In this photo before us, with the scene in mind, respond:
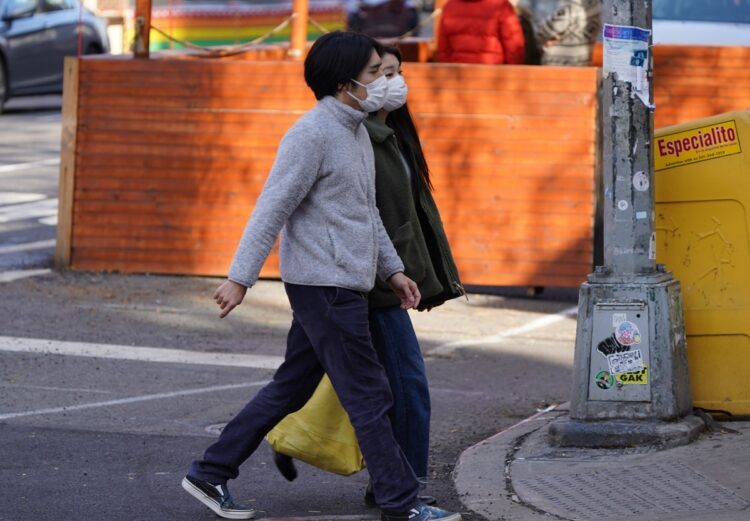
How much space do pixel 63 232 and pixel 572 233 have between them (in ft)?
12.7

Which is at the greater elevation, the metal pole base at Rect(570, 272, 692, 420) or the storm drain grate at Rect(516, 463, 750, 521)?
the metal pole base at Rect(570, 272, 692, 420)

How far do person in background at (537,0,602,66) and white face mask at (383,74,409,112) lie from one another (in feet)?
21.2

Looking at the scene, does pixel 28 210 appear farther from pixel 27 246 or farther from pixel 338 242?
pixel 338 242

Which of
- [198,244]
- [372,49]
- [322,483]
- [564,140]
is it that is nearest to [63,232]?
[198,244]

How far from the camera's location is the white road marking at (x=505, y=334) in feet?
30.6

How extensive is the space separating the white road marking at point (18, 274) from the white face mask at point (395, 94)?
6.21 m

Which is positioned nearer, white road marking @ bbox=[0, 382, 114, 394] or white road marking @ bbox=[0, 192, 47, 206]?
white road marking @ bbox=[0, 382, 114, 394]

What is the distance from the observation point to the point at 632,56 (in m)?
6.30

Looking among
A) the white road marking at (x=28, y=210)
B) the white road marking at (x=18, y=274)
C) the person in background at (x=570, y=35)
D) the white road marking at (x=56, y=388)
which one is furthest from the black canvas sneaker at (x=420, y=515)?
the white road marking at (x=28, y=210)

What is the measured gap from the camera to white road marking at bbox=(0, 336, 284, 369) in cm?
867

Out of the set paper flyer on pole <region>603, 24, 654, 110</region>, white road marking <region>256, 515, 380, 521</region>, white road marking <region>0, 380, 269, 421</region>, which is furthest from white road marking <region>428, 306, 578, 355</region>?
white road marking <region>256, 515, 380, 521</region>

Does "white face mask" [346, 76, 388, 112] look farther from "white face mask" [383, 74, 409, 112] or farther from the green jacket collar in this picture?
the green jacket collar

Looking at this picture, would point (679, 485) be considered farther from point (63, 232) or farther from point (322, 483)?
point (63, 232)

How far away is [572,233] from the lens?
433 inches
